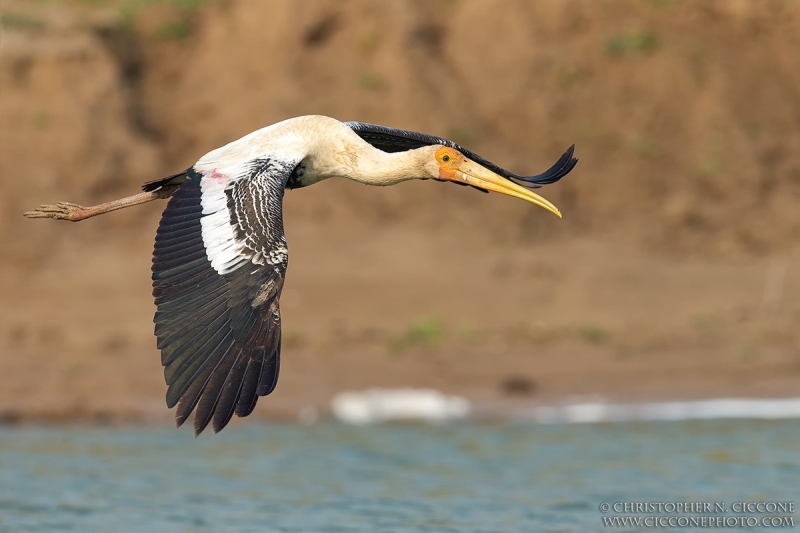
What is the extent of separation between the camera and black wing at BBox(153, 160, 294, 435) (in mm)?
5730

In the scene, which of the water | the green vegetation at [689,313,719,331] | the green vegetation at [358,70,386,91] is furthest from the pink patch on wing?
the green vegetation at [358,70,386,91]

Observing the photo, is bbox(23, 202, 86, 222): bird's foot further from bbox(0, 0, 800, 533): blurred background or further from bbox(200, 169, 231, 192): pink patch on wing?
bbox(0, 0, 800, 533): blurred background

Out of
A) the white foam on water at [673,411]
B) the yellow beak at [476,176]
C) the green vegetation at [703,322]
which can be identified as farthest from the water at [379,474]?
the yellow beak at [476,176]

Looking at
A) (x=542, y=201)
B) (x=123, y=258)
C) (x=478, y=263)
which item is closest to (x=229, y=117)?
(x=123, y=258)

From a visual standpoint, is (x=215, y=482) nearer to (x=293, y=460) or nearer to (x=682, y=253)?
(x=293, y=460)

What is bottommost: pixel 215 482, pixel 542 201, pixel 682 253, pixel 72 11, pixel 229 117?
pixel 215 482

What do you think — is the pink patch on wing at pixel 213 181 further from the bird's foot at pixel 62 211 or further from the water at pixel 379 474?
the water at pixel 379 474

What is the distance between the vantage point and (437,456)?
11.7 metres

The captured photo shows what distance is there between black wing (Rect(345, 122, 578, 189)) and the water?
2.48m

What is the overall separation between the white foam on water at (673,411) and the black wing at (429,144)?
207 inches

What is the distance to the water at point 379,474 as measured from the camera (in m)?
9.40

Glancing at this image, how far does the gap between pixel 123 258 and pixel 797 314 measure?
788 cm

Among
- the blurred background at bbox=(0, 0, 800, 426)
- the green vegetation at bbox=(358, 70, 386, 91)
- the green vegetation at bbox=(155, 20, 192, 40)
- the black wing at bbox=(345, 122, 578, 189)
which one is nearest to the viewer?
the black wing at bbox=(345, 122, 578, 189)

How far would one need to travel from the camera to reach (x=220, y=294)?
242 inches
